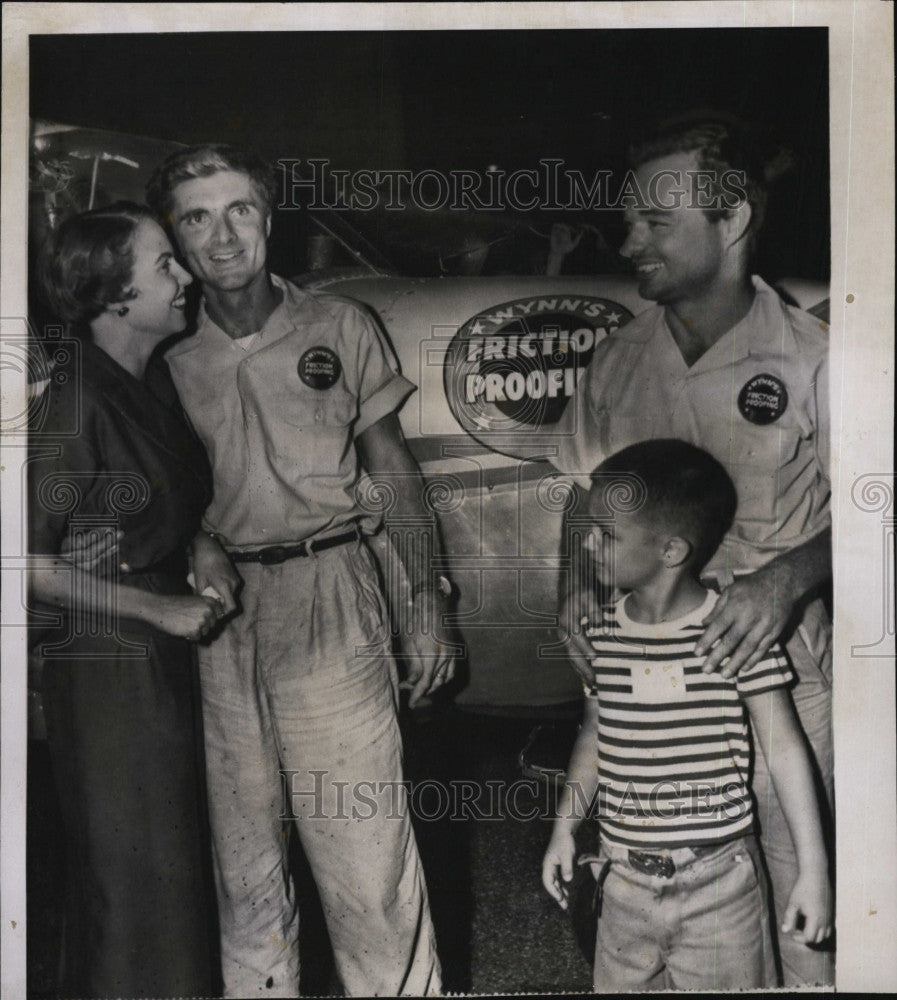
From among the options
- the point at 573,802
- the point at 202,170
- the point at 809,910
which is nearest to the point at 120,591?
the point at 202,170

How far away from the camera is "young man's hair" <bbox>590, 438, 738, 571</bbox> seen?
239cm

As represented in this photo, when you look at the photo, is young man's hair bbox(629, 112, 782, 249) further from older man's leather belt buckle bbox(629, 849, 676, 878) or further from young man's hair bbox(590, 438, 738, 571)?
older man's leather belt buckle bbox(629, 849, 676, 878)

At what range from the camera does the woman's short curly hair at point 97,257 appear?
2.37 m

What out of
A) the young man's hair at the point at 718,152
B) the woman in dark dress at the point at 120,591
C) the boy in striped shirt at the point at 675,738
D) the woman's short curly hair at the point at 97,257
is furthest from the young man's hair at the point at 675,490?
the woman's short curly hair at the point at 97,257

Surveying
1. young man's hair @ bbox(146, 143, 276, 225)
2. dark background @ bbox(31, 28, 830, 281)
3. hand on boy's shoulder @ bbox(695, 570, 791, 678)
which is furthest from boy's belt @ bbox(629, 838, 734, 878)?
young man's hair @ bbox(146, 143, 276, 225)

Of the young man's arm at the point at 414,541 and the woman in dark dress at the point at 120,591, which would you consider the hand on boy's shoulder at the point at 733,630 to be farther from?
the woman in dark dress at the point at 120,591

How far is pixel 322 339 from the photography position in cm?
240

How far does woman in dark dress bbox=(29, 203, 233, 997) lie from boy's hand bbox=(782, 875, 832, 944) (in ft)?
3.99

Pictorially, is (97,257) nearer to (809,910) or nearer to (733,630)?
(733,630)

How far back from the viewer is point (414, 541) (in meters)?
2.41

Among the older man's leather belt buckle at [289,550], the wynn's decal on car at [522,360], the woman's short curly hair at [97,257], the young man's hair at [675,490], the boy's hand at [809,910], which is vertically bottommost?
the boy's hand at [809,910]

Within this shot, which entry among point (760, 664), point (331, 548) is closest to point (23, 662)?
point (331, 548)

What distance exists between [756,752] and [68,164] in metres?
1.81

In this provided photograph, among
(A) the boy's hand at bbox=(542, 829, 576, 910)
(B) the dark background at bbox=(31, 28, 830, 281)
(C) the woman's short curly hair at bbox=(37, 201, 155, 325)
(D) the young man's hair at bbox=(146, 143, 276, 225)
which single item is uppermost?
(B) the dark background at bbox=(31, 28, 830, 281)
